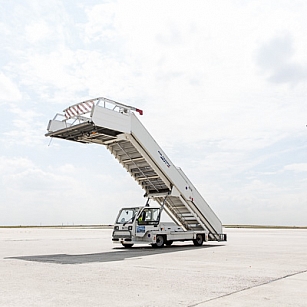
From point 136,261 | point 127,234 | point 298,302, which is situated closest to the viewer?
point 298,302

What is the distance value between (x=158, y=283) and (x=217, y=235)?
13422 millimetres

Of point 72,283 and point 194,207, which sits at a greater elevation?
point 194,207

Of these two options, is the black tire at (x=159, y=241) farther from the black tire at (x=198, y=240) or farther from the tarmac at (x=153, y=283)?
the tarmac at (x=153, y=283)

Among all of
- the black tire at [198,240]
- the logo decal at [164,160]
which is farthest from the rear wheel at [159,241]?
the logo decal at [164,160]

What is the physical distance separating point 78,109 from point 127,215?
604 centimetres

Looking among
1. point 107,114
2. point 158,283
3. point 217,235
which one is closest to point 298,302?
point 158,283

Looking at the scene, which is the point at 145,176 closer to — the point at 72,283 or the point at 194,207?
the point at 194,207

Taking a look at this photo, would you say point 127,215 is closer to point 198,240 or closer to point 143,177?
point 143,177

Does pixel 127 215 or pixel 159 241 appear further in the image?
pixel 127 215

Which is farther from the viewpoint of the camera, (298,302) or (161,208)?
(161,208)

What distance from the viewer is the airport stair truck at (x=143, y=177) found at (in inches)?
634

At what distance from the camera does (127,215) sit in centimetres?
1980

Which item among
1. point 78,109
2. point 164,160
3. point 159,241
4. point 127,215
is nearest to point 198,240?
point 159,241

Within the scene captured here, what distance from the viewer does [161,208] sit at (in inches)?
785
